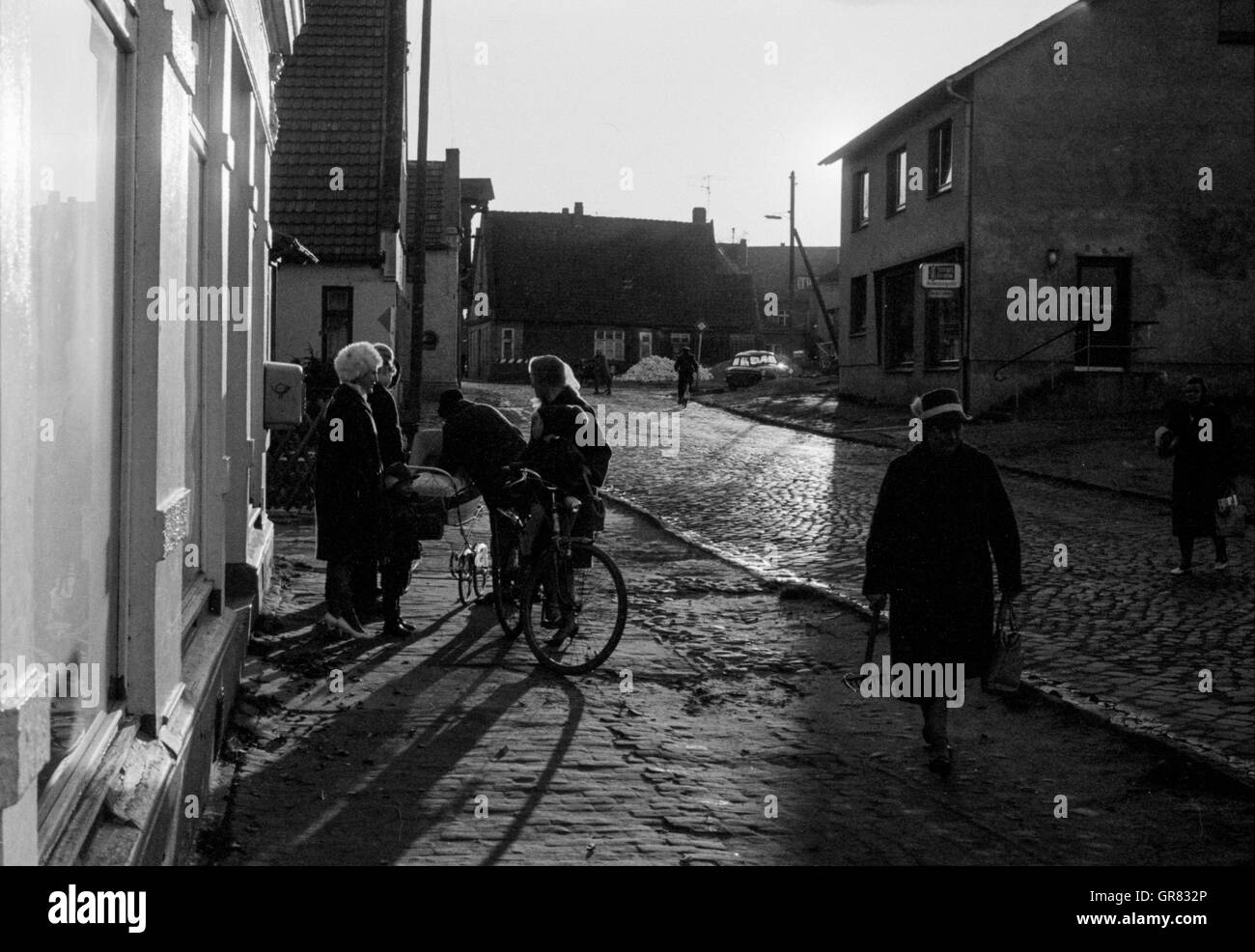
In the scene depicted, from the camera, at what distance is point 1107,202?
1099 inches

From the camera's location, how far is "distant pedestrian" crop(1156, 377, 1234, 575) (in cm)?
1212

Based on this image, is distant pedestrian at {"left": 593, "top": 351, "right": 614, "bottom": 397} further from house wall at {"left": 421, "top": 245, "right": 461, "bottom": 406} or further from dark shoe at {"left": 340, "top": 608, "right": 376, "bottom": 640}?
dark shoe at {"left": 340, "top": 608, "right": 376, "bottom": 640}

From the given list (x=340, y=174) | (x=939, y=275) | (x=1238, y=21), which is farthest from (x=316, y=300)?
(x=1238, y=21)

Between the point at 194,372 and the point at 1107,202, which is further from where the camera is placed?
the point at 1107,202

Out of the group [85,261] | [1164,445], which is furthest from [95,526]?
[1164,445]

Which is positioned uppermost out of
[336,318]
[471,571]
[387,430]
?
[336,318]

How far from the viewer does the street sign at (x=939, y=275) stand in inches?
1043

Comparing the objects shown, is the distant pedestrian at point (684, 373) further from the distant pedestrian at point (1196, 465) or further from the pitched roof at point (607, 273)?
the pitched roof at point (607, 273)

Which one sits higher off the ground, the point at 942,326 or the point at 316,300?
the point at 316,300

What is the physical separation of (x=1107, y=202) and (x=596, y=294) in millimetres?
46294

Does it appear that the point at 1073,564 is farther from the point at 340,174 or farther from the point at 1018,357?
the point at 340,174

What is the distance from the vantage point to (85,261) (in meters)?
3.97

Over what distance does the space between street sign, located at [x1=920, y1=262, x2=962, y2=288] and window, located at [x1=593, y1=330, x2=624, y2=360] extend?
45.3 metres

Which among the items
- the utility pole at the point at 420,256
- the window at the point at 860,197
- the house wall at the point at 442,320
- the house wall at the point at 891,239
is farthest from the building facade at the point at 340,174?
the house wall at the point at 442,320
